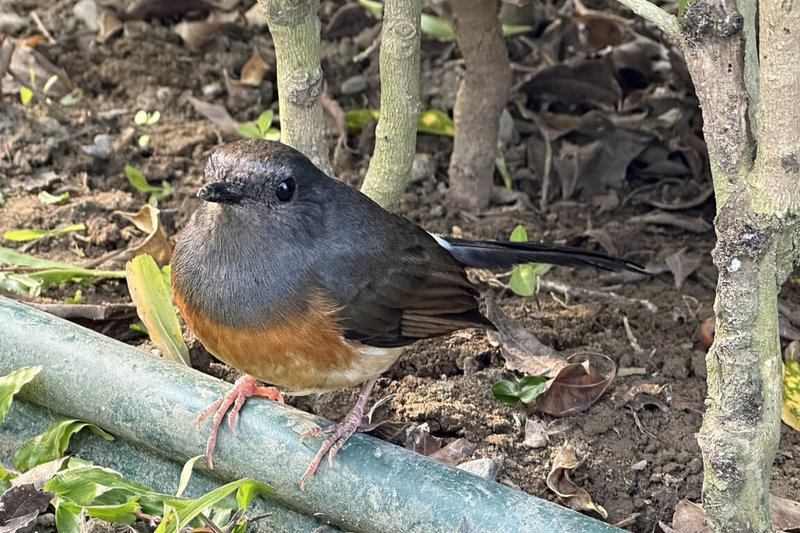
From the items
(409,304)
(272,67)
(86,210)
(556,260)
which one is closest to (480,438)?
(409,304)

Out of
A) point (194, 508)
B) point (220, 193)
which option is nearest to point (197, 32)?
point (220, 193)

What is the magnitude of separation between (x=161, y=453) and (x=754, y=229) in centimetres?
207

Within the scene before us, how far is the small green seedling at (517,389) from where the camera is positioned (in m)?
4.00

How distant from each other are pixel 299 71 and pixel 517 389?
143 centimetres

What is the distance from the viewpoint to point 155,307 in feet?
13.6

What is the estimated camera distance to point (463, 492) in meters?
3.18

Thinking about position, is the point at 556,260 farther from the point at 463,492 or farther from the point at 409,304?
the point at 463,492

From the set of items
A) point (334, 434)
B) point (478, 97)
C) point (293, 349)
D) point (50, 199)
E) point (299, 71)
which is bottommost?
point (334, 434)

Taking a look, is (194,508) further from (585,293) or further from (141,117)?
(141,117)

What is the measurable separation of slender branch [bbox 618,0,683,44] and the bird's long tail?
1708 mm

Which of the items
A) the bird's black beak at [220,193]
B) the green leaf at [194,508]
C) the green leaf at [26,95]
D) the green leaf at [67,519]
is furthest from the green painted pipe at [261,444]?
the green leaf at [26,95]

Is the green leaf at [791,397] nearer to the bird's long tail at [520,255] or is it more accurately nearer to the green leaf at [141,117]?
the bird's long tail at [520,255]

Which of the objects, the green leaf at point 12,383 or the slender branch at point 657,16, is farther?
the green leaf at point 12,383

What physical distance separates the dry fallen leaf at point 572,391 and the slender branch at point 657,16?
62.1 inches
